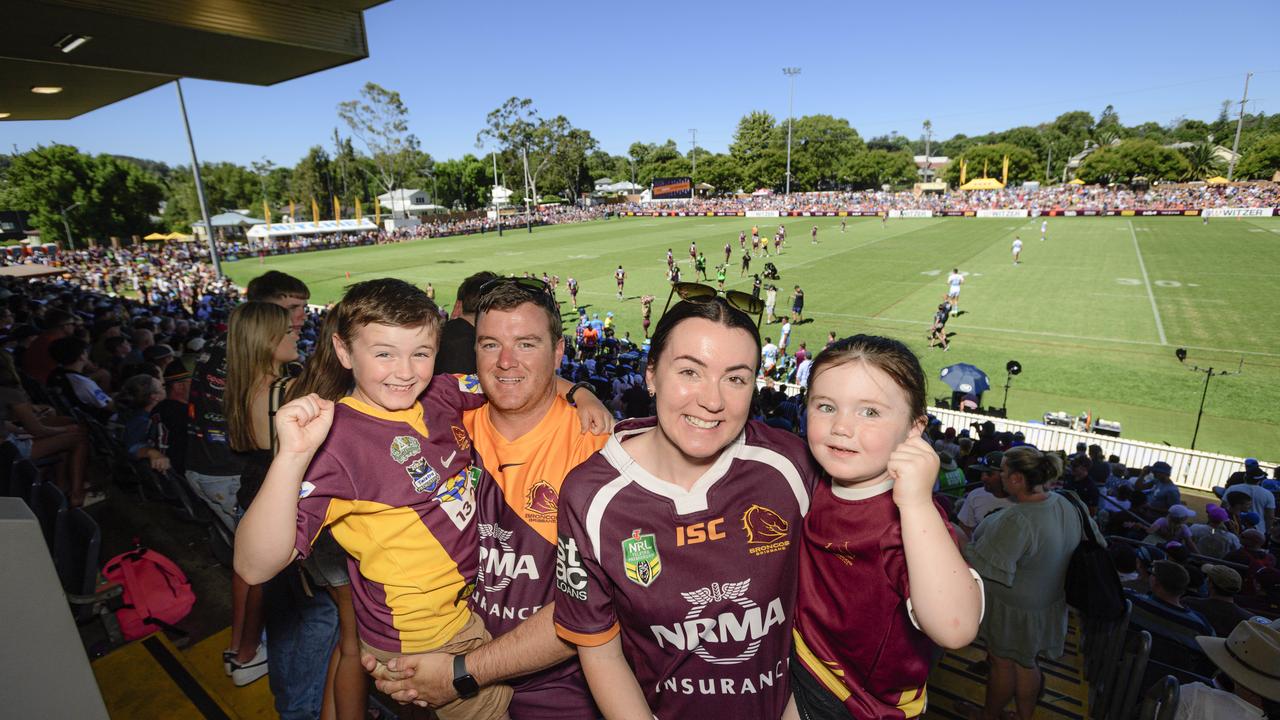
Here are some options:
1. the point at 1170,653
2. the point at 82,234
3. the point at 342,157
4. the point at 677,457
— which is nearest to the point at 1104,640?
the point at 1170,653

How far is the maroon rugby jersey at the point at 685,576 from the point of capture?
1.89m

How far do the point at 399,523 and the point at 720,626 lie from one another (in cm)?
133

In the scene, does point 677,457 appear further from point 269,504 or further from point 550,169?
point 550,169

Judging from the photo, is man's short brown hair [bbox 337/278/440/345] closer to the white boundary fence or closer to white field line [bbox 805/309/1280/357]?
the white boundary fence

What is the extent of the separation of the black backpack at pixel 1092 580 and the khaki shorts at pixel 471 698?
11.1ft

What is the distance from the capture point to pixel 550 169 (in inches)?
3688

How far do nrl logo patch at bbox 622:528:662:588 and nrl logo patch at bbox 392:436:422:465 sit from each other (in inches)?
42.3

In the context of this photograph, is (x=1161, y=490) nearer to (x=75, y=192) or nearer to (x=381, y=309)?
(x=381, y=309)

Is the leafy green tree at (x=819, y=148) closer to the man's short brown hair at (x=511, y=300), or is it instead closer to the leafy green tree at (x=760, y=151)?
the leafy green tree at (x=760, y=151)

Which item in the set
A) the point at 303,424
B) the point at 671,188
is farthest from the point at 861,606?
the point at 671,188

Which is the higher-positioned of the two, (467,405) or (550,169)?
(550,169)

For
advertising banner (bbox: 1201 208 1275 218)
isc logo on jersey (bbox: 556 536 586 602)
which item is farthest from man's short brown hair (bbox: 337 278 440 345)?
advertising banner (bbox: 1201 208 1275 218)

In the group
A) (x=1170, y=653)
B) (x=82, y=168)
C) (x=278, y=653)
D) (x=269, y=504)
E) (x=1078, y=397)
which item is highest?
(x=82, y=168)

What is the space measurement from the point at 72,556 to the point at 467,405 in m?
2.92
